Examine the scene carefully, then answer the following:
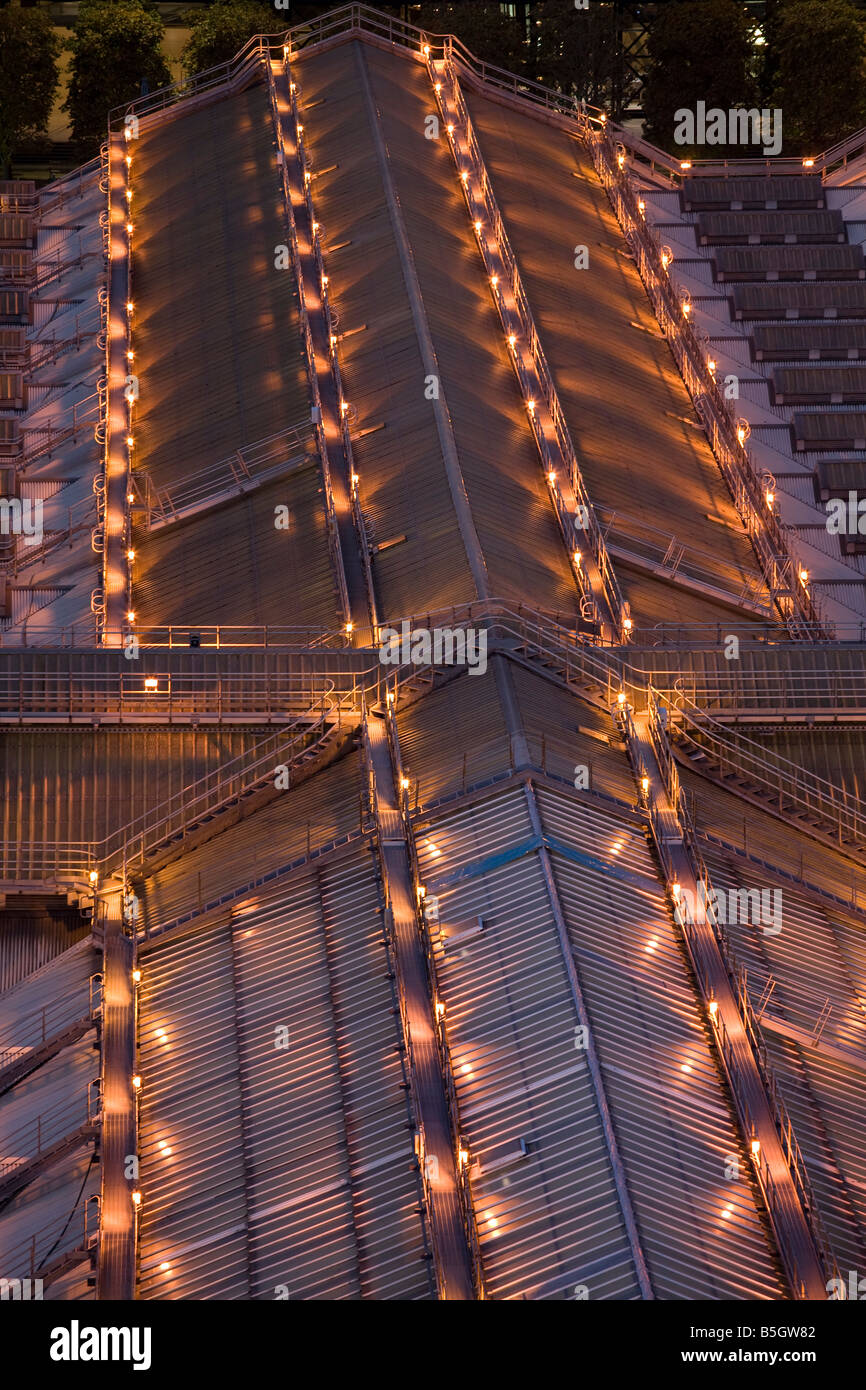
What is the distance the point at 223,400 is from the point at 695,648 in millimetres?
24135

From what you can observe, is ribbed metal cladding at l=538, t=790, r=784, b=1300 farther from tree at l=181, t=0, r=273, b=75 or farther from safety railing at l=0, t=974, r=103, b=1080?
tree at l=181, t=0, r=273, b=75

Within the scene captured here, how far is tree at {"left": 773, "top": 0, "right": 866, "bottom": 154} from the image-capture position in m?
119

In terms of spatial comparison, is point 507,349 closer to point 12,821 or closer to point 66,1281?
point 12,821

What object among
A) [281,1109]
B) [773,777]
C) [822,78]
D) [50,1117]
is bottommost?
[281,1109]

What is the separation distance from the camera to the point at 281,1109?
183ft

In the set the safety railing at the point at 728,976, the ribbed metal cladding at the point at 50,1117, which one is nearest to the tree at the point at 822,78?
the safety railing at the point at 728,976

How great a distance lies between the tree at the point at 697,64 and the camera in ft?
402

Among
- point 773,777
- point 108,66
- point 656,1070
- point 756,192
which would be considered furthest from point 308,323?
point 656,1070

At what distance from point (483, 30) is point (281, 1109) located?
265 feet

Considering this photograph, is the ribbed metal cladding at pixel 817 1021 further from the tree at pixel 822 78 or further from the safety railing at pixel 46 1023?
the tree at pixel 822 78

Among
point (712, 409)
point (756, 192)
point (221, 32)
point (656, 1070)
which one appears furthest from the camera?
point (221, 32)

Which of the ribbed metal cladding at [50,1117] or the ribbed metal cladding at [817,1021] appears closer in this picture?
the ribbed metal cladding at [817,1021]

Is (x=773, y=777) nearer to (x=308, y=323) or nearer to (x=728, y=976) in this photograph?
(x=728, y=976)

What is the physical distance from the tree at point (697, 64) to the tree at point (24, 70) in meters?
31.7
